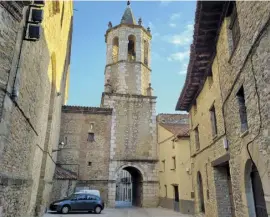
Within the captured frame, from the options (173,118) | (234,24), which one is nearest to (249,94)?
(234,24)

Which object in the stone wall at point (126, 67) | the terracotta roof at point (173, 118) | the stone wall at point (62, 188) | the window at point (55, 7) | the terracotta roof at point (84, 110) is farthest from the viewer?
the terracotta roof at point (173, 118)

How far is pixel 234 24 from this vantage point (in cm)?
687

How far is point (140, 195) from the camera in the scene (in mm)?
20531

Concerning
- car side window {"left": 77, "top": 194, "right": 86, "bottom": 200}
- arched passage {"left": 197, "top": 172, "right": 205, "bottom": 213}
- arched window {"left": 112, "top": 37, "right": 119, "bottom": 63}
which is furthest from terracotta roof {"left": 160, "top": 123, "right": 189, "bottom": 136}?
arched window {"left": 112, "top": 37, "right": 119, "bottom": 63}

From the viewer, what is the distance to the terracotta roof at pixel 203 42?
281 inches

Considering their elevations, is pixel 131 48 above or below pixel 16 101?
above

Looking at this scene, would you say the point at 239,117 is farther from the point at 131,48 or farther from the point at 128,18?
the point at 128,18

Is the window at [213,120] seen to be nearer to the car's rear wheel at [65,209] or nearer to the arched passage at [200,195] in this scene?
the arched passage at [200,195]

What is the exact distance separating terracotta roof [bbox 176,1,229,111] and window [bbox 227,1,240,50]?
0.54 ft

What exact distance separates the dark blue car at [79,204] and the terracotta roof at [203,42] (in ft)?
29.5

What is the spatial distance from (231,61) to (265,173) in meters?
3.42

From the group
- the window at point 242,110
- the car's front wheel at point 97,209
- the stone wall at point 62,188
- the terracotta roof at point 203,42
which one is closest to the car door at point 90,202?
the car's front wheel at point 97,209

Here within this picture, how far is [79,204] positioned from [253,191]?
11.7m

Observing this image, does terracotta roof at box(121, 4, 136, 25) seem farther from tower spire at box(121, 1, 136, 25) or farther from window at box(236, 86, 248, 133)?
window at box(236, 86, 248, 133)
